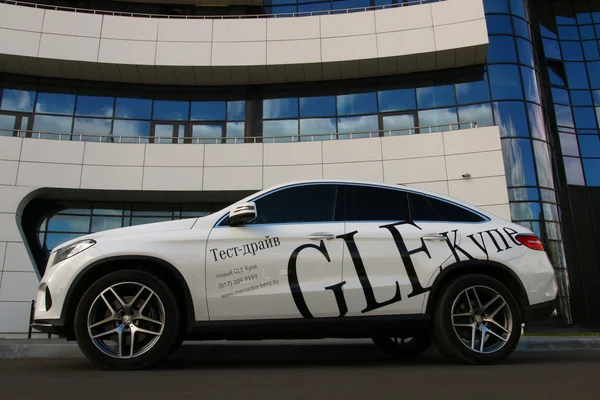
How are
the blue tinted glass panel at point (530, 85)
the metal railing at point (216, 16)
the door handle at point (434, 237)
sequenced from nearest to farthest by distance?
1. the door handle at point (434, 237)
2. the blue tinted glass panel at point (530, 85)
3. the metal railing at point (216, 16)

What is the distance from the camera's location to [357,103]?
17500mm

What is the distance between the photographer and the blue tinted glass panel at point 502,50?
16.8 m

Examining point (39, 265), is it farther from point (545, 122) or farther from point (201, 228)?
point (545, 122)

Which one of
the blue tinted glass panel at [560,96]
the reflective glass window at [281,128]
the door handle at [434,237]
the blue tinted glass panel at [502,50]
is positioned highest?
the blue tinted glass panel at [502,50]

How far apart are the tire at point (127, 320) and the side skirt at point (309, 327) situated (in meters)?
0.30

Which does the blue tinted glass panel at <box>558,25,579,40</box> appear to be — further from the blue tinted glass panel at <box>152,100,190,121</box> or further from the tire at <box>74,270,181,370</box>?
the tire at <box>74,270,181,370</box>

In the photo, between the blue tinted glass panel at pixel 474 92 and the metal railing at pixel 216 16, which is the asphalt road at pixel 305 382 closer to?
the blue tinted glass panel at pixel 474 92

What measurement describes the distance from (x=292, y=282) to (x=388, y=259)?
0.96m

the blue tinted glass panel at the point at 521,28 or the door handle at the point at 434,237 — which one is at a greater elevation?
the blue tinted glass panel at the point at 521,28

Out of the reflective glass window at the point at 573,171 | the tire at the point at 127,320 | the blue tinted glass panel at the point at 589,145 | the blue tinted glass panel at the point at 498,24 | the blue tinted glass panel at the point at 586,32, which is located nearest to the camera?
the tire at the point at 127,320

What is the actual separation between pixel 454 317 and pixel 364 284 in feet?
3.08

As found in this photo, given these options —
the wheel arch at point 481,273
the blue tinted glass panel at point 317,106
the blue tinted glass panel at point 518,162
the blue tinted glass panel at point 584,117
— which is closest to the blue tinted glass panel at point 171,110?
the blue tinted glass panel at point 317,106

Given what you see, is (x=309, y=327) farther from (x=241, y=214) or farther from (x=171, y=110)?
(x=171, y=110)

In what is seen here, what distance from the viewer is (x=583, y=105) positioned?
776 inches
